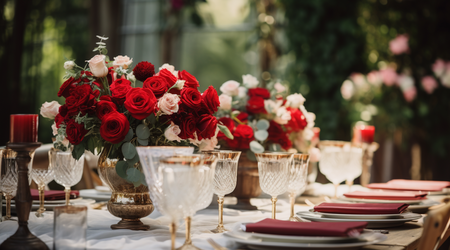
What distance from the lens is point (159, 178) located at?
34.8 inches

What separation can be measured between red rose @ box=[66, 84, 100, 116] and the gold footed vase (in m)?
0.14

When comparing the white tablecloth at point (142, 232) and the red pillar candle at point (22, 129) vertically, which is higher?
the red pillar candle at point (22, 129)

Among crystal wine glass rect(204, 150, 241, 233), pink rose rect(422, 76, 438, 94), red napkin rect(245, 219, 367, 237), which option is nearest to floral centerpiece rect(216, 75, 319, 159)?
crystal wine glass rect(204, 150, 241, 233)

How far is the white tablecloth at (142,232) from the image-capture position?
39.0 inches

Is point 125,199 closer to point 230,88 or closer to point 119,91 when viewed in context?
point 119,91

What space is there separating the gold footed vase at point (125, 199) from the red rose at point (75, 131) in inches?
3.8

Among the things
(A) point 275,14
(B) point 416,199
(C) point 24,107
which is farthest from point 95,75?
(A) point 275,14

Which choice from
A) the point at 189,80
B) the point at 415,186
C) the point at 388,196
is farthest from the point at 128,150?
the point at 415,186

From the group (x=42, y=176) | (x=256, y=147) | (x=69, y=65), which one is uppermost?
(x=69, y=65)

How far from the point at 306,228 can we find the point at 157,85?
527 mm

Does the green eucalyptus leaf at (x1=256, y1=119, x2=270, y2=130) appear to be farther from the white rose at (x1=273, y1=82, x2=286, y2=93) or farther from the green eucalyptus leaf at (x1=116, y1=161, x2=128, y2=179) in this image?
the green eucalyptus leaf at (x1=116, y1=161, x2=128, y2=179)

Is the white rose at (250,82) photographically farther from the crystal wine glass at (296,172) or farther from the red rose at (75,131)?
the red rose at (75,131)

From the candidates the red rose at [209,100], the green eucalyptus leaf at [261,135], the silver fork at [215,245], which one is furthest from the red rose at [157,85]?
the green eucalyptus leaf at [261,135]

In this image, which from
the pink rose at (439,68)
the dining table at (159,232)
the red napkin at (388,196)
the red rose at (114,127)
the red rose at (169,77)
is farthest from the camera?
the pink rose at (439,68)
